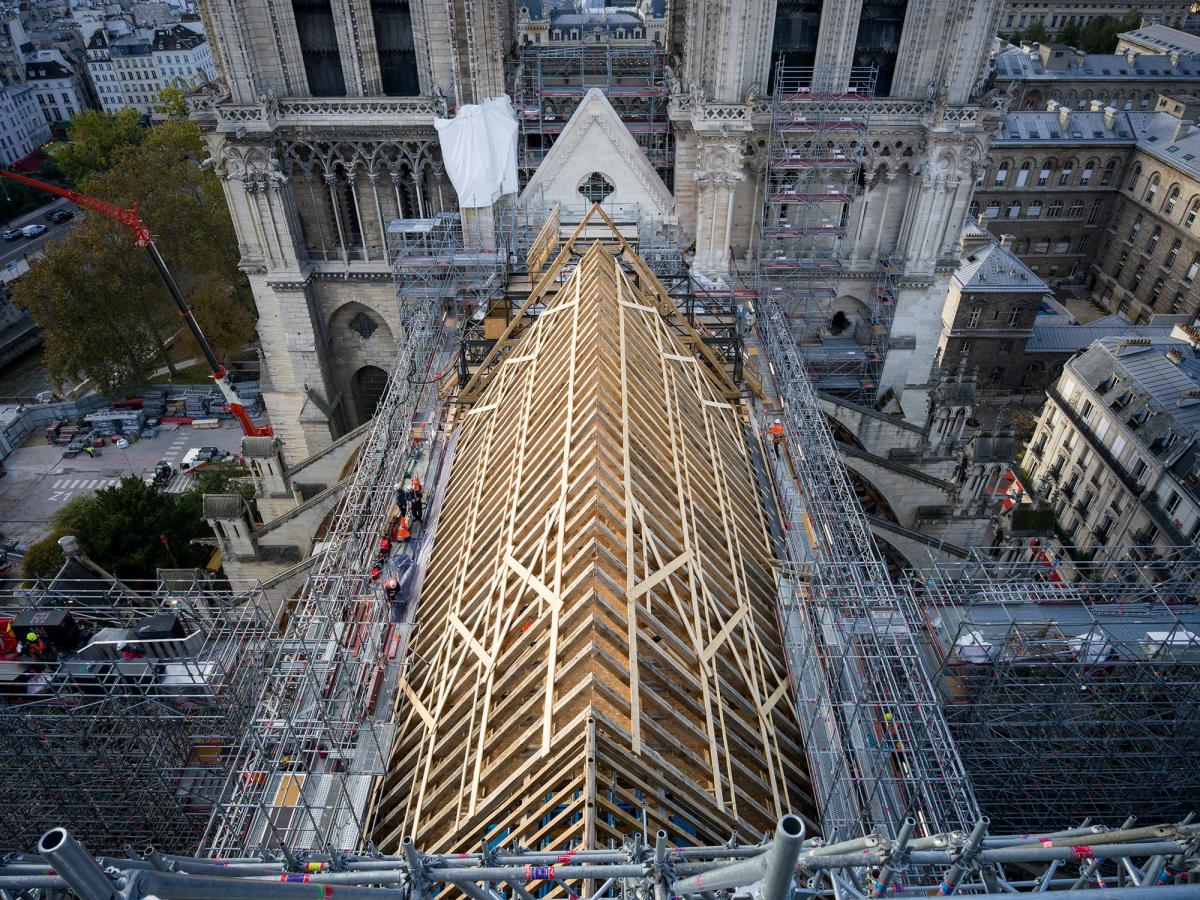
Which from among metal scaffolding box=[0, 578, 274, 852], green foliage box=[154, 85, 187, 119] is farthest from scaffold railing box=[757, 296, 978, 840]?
green foliage box=[154, 85, 187, 119]

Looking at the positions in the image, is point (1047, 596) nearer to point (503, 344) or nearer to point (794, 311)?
point (794, 311)

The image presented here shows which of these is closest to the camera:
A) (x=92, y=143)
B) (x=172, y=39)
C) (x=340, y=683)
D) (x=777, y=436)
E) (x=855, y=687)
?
(x=855, y=687)

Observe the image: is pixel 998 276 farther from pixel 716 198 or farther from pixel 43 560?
pixel 43 560

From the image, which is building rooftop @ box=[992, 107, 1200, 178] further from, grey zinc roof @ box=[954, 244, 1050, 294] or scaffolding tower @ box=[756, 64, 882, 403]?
scaffolding tower @ box=[756, 64, 882, 403]

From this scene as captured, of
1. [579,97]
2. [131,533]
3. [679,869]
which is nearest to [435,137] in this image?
[579,97]

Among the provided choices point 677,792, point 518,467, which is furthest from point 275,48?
point 677,792

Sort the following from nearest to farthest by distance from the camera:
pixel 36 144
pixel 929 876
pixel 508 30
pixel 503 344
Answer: pixel 929 876, pixel 503 344, pixel 508 30, pixel 36 144
